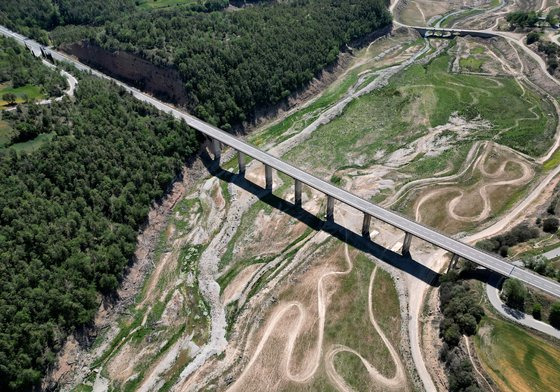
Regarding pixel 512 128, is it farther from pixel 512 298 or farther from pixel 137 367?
pixel 137 367

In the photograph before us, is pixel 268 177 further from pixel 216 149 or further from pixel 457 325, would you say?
pixel 457 325

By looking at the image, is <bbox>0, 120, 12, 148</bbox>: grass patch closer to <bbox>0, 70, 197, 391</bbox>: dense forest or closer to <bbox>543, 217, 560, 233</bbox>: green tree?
<bbox>0, 70, 197, 391</bbox>: dense forest

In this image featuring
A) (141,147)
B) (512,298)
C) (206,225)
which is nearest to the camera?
(512,298)

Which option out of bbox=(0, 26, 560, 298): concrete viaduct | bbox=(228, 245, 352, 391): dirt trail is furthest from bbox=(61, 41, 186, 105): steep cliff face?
bbox=(228, 245, 352, 391): dirt trail

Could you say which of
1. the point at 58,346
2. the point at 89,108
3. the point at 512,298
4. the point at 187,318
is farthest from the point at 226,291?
the point at 89,108

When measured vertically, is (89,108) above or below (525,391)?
above
